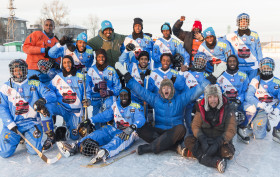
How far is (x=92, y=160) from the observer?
3.69 meters

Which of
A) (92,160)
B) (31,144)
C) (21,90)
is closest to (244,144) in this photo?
(92,160)

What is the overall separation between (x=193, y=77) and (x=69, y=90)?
8.19ft

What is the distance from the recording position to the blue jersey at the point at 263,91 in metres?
4.71

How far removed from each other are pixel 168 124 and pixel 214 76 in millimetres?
1130

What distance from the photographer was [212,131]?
3.83 m

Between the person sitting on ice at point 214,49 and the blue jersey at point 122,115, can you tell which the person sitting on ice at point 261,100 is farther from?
the blue jersey at point 122,115

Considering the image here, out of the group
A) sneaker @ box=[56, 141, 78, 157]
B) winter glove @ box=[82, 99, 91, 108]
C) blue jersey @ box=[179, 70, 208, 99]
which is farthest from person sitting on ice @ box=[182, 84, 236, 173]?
winter glove @ box=[82, 99, 91, 108]

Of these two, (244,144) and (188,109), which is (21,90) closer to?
(188,109)

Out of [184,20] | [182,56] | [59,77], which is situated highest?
[184,20]

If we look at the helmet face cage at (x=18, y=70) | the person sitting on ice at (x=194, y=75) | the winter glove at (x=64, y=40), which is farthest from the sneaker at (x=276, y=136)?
the helmet face cage at (x=18, y=70)

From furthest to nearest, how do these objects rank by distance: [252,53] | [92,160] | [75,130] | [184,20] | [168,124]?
[184,20]
[252,53]
[75,130]
[168,124]
[92,160]

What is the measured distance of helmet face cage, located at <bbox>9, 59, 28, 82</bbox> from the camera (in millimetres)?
4160

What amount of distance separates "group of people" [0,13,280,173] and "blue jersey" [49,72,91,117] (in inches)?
0.8

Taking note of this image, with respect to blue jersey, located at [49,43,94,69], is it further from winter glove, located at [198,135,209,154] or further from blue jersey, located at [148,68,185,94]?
winter glove, located at [198,135,209,154]
